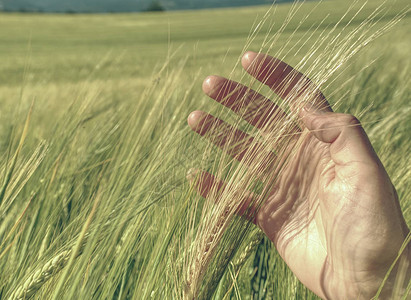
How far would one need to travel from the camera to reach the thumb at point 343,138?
0.81 metres

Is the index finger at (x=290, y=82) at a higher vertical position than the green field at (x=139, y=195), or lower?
higher

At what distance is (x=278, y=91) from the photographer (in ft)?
2.89

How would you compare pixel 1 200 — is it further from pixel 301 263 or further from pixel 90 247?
pixel 301 263

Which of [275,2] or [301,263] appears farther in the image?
[301,263]

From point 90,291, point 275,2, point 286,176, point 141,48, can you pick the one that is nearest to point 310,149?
point 286,176

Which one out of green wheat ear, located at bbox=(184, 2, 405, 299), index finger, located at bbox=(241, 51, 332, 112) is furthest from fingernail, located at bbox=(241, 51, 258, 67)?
green wheat ear, located at bbox=(184, 2, 405, 299)

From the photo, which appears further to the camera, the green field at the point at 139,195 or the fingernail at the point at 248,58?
the fingernail at the point at 248,58

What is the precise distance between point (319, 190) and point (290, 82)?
0.21 m

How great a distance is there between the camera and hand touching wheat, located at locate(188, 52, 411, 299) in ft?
2.60

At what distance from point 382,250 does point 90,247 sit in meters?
0.47

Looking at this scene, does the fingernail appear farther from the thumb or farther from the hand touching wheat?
the thumb

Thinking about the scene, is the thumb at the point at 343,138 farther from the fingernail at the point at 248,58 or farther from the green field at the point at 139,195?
the fingernail at the point at 248,58

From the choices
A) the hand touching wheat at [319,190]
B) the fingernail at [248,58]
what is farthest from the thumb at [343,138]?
the fingernail at [248,58]

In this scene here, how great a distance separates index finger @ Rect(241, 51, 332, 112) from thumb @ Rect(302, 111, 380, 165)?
0.02 metres
